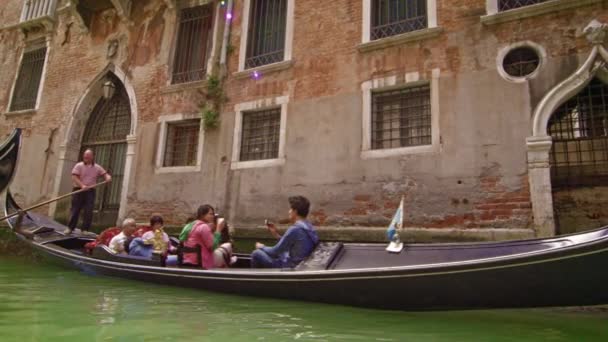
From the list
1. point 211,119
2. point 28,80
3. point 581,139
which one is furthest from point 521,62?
point 28,80

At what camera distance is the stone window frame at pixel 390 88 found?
18.8 ft

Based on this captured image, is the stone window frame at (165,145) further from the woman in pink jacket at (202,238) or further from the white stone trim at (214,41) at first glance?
the woman in pink jacket at (202,238)

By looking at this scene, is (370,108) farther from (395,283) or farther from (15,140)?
(15,140)

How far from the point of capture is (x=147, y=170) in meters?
8.45

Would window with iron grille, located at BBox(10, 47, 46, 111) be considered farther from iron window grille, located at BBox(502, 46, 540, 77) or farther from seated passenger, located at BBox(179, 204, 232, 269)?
iron window grille, located at BBox(502, 46, 540, 77)

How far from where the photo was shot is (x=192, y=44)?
8.83 m

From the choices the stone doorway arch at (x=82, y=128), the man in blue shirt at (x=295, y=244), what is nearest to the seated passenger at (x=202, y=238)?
the man in blue shirt at (x=295, y=244)

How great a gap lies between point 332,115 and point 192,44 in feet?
13.2

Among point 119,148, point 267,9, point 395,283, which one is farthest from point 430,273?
point 119,148

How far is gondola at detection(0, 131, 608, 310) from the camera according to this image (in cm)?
259

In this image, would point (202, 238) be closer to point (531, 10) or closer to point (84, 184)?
point (84, 184)

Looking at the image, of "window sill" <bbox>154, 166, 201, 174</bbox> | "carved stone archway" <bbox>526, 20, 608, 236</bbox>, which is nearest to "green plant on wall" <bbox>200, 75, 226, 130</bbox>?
"window sill" <bbox>154, 166, 201, 174</bbox>

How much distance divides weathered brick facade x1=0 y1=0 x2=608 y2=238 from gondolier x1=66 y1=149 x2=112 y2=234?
4.43 feet

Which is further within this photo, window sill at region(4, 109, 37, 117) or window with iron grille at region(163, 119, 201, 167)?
window sill at region(4, 109, 37, 117)
